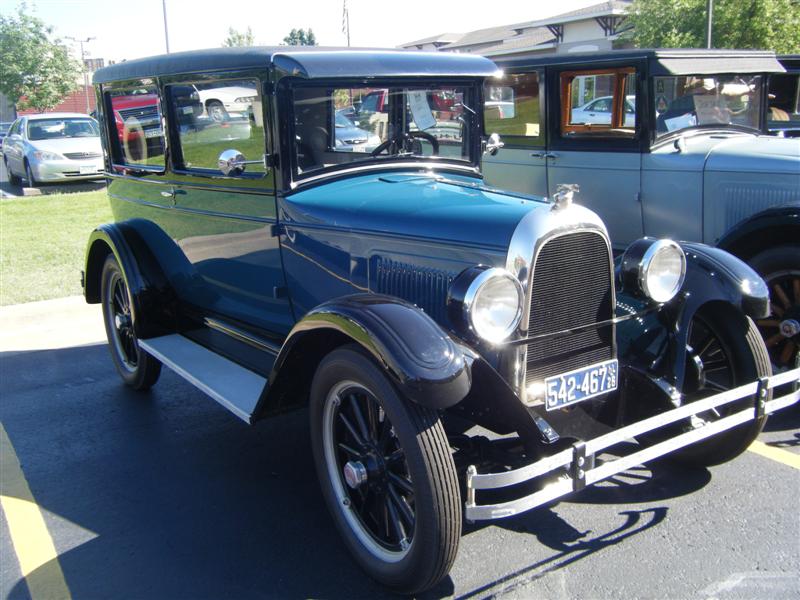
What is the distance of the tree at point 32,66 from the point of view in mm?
26578

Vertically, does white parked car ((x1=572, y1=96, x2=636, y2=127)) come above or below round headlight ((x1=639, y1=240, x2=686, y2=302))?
above

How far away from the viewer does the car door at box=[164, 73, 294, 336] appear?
139 inches

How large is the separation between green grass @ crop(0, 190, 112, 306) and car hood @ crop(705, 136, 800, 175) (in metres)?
5.88

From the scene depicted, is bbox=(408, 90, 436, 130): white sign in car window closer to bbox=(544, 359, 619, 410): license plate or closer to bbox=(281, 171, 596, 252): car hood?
bbox=(281, 171, 596, 252): car hood

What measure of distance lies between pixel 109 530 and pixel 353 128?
219 centimetres

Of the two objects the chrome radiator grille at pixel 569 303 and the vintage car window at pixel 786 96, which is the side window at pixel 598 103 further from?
the chrome radiator grille at pixel 569 303

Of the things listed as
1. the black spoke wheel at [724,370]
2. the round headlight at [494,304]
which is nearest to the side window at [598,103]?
the black spoke wheel at [724,370]

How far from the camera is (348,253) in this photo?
3.25 m

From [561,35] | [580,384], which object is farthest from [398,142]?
[561,35]

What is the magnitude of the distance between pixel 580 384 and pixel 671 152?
304 centimetres

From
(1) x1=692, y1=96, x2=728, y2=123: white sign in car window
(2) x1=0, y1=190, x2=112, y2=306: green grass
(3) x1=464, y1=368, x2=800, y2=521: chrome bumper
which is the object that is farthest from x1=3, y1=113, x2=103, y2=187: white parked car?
(3) x1=464, y1=368, x2=800, y2=521: chrome bumper

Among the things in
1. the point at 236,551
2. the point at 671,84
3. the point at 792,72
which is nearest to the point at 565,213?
the point at 236,551

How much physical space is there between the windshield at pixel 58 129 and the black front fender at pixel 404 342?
14.0 meters

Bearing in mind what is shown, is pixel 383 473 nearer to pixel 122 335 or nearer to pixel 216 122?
pixel 216 122
